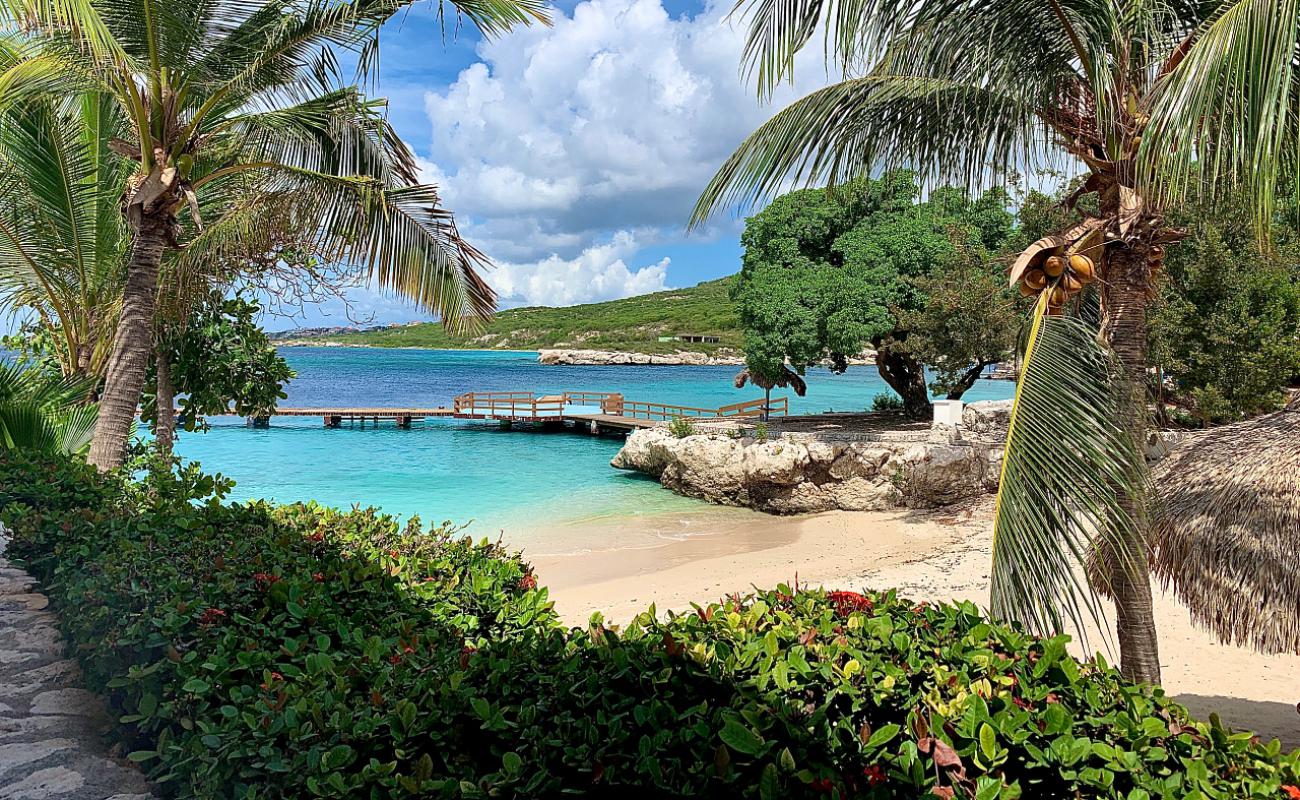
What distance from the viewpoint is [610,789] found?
174cm

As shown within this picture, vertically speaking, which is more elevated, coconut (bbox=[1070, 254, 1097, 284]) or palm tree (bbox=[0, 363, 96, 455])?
coconut (bbox=[1070, 254, 1097, 284])

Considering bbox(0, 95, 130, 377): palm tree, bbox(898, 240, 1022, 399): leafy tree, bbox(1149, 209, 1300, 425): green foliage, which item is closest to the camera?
bbox(0, 95, 130, 377): palm tree

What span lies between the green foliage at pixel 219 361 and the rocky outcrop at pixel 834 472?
33.1 feet

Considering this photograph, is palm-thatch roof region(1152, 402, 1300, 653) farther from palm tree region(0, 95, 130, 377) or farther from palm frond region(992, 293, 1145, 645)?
palm tree region(0, 95, 130, 377)

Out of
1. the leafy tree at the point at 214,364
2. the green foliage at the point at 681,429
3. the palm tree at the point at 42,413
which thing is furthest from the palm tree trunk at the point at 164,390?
the green foliage at the point at 681,429

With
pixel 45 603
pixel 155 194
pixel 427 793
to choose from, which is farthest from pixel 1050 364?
pixel 155 194

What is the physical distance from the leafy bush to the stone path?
0.48 feet

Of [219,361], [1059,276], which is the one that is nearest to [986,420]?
[1059,276]

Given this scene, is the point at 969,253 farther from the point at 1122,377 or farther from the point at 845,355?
the point at 1122,377

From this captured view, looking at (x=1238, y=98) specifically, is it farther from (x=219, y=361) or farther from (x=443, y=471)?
(x=443, y=471)

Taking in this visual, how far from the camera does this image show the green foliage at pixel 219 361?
8.87 m

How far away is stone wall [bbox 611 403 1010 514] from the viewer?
47.8ft

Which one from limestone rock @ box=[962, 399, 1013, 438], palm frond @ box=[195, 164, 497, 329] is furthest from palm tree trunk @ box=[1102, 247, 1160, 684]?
limestone rock @ box=[962, 399, 1013, 438]

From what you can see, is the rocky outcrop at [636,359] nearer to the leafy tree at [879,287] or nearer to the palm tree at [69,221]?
the leafy tree at [879,287]
